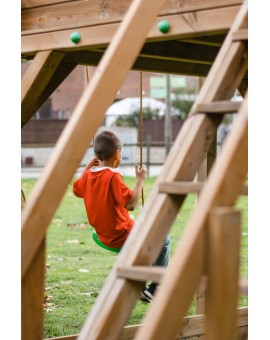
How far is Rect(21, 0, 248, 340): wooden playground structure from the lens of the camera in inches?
120

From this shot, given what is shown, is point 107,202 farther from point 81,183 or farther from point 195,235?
point 195,235

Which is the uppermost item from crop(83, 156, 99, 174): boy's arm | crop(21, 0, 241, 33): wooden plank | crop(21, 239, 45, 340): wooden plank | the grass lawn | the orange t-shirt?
crop(21, 0, 241, 33): wooden plank

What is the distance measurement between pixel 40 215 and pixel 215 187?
99 cm

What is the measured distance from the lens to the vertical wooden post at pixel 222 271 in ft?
9.97

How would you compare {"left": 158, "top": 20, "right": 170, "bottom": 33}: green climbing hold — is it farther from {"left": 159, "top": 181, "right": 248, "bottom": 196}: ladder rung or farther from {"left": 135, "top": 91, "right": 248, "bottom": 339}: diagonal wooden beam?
{"left": 135, "top": 91, "right": 248, "bottom": 339}: diagonal wooden beam

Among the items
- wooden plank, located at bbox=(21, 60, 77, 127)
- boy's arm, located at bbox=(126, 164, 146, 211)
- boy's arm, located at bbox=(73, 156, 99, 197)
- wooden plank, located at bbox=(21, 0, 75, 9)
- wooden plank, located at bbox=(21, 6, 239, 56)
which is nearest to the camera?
wooden plank, located at bbox=(21, 6, 239, 56)

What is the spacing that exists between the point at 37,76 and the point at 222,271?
2332 millimetres

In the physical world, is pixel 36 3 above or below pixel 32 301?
above

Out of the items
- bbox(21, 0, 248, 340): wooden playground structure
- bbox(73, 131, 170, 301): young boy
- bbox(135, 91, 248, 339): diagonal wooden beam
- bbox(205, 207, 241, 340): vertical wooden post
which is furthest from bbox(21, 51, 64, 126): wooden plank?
bbox(205, 207, 241, 340): vertical wooden post

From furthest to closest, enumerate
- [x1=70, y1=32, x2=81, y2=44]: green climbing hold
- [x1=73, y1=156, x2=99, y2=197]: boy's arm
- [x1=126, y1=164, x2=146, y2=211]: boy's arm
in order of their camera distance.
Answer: [x1=73, y1=156, x2=99, y2=197]: boy's arm → [x1=126, y1=164, x2=146, y2=211]: boy's arm → [x1=70, y1=32, x2=81, y2=44]: green climbing hold

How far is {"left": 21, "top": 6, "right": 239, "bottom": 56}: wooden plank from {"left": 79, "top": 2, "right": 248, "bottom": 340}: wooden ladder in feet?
1.00

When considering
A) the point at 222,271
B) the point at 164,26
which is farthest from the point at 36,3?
the point at 222,271

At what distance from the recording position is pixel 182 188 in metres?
3.70
